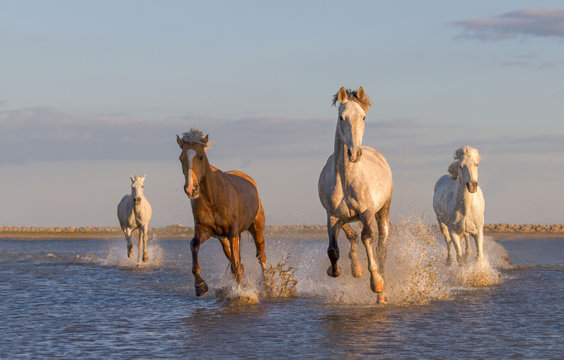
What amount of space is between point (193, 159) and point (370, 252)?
279 centimetres

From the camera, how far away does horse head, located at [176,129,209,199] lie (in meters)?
10.3

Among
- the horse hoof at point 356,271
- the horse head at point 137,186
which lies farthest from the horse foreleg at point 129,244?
the horse hoof at point 356,271

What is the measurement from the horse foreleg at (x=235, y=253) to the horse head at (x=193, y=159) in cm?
97

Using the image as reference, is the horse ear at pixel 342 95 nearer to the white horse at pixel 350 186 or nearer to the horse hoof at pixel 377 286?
the white horse at pixel 350 186

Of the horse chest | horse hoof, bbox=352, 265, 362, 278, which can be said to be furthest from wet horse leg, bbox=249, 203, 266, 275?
the horse chest

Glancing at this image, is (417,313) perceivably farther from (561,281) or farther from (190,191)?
(561,281)

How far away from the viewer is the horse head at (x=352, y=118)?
941 centimetres

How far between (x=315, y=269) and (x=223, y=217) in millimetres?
4311

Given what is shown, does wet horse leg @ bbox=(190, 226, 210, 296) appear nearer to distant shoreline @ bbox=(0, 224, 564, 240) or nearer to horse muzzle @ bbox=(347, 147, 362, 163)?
horse muzzle @ bbox=(347, 147, 362, 163)

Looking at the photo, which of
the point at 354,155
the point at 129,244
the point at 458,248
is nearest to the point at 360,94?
the point at 354,155

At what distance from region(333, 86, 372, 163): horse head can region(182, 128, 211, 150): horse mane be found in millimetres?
1993

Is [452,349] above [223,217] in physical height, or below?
below

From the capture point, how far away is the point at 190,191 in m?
10.3

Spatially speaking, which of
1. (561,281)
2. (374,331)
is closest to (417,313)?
(374,331)
